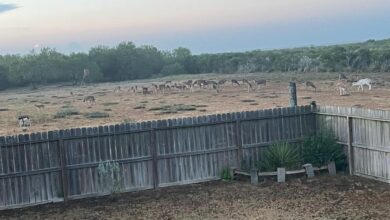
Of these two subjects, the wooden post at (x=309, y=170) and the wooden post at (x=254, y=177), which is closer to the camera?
the wooden post at (x=254, y=177)

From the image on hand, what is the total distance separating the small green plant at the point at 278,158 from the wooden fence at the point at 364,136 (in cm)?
139

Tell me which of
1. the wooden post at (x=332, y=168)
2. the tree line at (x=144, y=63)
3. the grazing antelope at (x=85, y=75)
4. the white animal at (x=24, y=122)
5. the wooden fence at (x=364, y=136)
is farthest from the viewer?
the grazing antelope at (x=85, y=75)

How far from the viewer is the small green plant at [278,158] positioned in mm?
15094

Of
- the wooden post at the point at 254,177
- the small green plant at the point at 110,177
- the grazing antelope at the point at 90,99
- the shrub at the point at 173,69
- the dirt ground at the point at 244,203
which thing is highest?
the shrub at the point at 173,69

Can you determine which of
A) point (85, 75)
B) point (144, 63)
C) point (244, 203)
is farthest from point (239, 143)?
point (144, 63)

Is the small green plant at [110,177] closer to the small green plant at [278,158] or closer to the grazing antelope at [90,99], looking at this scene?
the small green plant at [278,158]

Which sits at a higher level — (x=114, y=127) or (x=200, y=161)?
(x=114, y=127)

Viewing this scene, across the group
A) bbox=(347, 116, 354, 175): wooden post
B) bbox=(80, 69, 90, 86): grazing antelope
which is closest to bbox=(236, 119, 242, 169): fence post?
bbox=(347, 116, 354, 175): wooden post

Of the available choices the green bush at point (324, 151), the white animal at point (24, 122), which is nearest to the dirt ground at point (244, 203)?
the green bush at point (324, 151)

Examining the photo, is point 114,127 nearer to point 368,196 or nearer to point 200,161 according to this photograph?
point 200,161

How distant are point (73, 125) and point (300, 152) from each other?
52.4 feet

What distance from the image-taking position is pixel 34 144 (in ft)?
44.5

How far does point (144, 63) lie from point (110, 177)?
283 ft

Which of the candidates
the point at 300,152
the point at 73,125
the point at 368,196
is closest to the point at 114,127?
the point at 300,152
